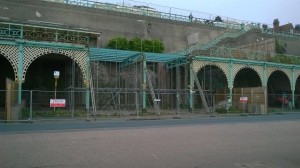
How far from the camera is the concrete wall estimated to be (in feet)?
94.7

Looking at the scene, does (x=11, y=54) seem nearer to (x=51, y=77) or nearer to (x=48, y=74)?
(x=48, y=74)

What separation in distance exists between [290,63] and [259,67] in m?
4.41

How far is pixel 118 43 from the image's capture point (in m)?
29.4

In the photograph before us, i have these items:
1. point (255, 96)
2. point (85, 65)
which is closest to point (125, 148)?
point (85, 65)

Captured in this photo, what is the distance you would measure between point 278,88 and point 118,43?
61.0 feet

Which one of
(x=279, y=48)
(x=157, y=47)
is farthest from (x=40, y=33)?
(x=279, y=48)

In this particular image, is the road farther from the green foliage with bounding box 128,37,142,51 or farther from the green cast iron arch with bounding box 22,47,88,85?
the green foliage with bounding box 128,37,142,51

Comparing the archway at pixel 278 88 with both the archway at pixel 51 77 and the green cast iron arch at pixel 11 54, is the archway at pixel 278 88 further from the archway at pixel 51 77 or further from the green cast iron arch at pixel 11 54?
the green cast iron arch at pixel 11 54

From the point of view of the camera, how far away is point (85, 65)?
21656 millimetres

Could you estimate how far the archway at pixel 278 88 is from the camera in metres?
32.8

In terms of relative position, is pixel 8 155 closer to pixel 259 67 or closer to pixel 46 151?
pixel 46 151

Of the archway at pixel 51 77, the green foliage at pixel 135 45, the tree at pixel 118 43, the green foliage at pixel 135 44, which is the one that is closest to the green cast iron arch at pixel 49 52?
the archway at pixel 51 77

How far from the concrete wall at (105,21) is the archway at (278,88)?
956cm

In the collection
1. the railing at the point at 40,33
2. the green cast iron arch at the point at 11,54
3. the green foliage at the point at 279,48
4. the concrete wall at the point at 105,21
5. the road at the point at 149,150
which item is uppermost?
the concrete wall at the point at 105,21
